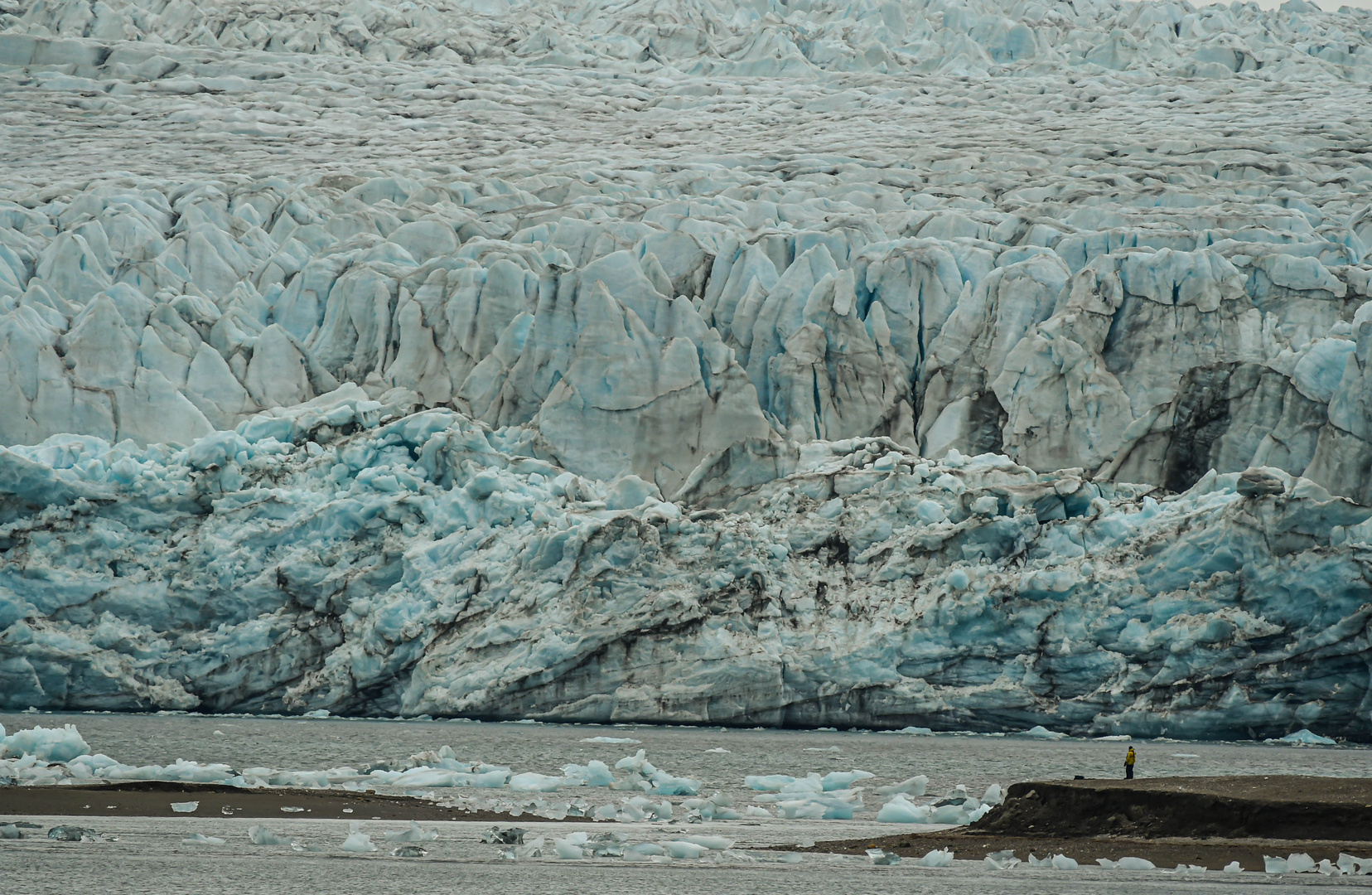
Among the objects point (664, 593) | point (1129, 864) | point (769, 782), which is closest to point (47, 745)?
point (769, 782)

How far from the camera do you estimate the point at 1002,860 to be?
27.6 ft

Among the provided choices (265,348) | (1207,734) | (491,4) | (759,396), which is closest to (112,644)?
(265,348)

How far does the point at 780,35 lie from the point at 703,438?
31.8 meters

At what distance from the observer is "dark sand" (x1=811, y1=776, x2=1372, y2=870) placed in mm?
8367

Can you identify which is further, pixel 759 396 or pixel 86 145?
pixel 86 145

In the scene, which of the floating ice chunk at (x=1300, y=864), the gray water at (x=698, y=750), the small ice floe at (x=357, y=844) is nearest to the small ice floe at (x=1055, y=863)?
the floating ice chunk at (x=1300, y=864)

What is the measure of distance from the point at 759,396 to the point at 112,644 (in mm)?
10149

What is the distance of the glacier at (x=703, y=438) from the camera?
61.1 feet

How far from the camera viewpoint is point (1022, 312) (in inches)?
956

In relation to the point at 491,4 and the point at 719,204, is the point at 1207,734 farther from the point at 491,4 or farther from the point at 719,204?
the point at 491,4

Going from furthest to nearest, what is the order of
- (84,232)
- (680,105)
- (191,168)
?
(680,105) < (191,168) < (84,232)

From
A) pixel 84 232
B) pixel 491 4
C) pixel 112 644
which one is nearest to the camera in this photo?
pixel 112 644

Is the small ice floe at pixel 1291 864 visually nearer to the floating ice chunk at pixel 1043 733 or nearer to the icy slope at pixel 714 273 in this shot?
the floating ice chunk at pixel 1043 733

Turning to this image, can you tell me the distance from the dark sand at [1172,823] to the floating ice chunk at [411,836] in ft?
7.42
